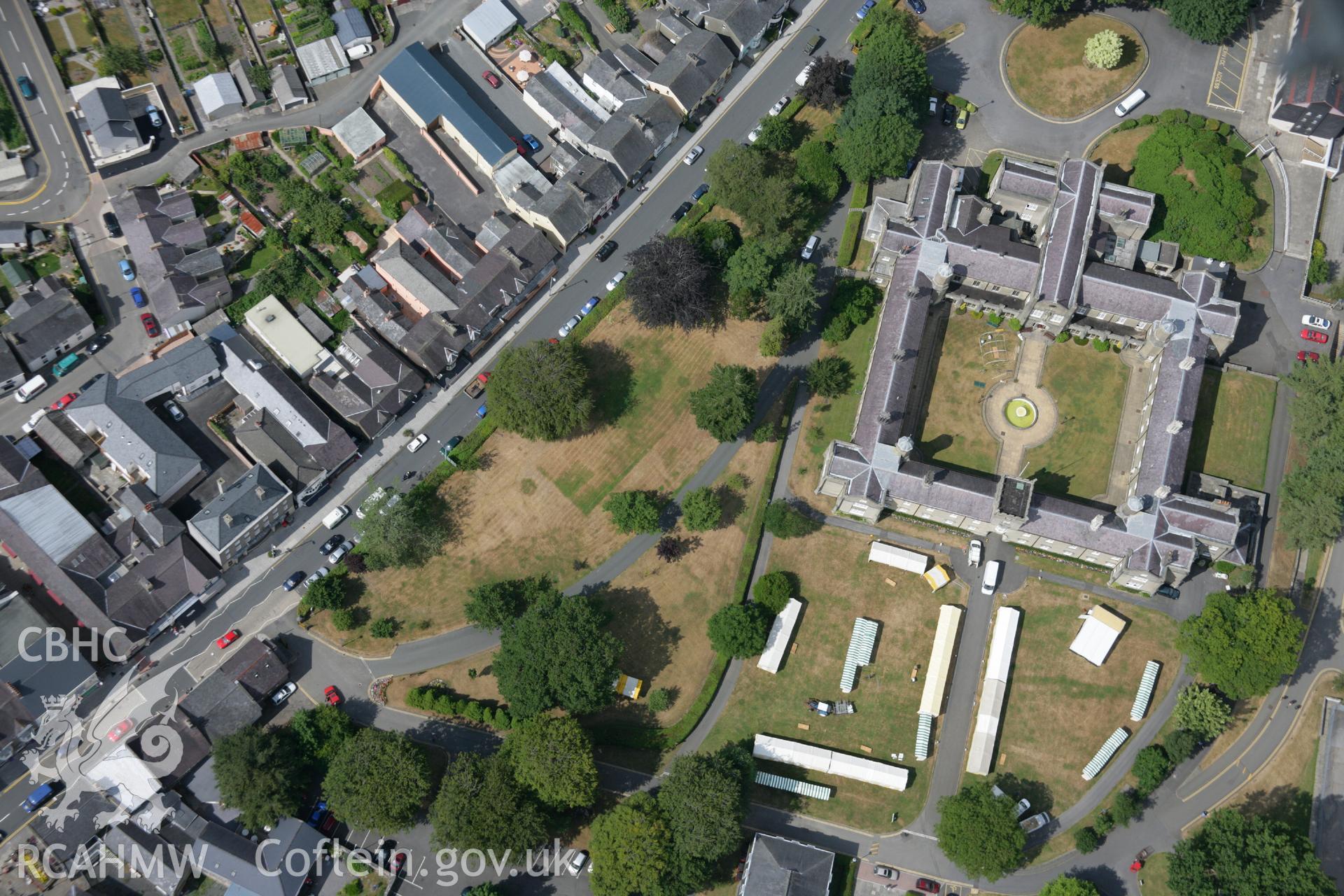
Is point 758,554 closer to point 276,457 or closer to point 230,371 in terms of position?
point 276,457

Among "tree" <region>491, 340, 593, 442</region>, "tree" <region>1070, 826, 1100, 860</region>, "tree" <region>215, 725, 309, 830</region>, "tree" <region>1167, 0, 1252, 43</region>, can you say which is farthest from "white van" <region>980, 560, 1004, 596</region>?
"tree" <region>215, 725, 309, 830</region>

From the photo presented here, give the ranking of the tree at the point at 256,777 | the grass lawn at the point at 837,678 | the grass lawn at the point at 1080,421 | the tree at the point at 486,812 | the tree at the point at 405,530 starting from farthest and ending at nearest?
the grass lawn at the point at 1080,421 < the tree at the point at 405,530 < the grass lawn at the point at 837,678 < the tree at the point at 256,777 < the tree at the point at 486,812

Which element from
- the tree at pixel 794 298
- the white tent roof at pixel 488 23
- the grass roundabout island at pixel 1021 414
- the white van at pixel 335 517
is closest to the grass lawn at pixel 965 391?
the grass roundabout island at pixel 1021 414

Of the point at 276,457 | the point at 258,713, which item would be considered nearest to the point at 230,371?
the point at 276,457

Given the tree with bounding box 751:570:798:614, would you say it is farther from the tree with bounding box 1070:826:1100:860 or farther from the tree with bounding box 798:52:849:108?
the tree with bounding box 798:52:849:108

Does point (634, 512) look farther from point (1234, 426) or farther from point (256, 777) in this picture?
point (1234, 426)

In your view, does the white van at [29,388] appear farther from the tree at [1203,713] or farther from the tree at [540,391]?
the tree at [1203,713]
